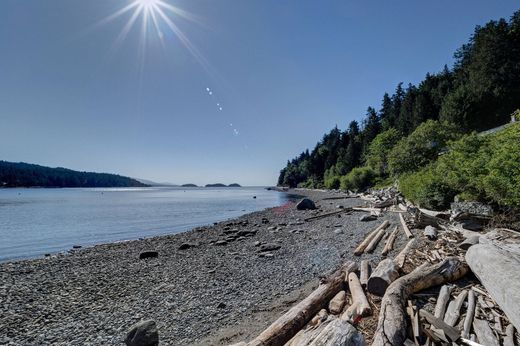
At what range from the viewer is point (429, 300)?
5551mm

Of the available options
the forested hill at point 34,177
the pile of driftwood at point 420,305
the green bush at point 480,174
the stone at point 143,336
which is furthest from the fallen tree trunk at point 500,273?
the forested hill at point 34,177

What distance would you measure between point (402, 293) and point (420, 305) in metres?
0.42

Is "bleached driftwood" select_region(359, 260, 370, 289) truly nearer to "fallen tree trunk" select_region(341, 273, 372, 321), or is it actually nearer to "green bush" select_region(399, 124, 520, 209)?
"fallen tree trunk" select_region(341, 273, 372, 321)

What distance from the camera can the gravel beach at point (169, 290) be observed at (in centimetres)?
631

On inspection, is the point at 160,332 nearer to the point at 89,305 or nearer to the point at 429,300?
the point at 89,305

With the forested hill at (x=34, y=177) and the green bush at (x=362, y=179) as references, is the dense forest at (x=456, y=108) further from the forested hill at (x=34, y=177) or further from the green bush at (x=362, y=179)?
the forested hill at (x=34, y=177)

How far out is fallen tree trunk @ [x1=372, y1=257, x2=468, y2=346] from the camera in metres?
4.14

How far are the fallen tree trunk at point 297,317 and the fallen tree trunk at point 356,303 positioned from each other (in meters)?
0.34

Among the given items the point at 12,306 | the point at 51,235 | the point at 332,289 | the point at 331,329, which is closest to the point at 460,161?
the point at 332,289

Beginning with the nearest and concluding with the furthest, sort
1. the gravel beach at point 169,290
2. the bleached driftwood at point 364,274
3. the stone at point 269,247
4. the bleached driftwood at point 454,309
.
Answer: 1. the bleached driftwood at point 454,309
2. the gravel beach at point 169,290
3. the bleached driftwood at point 364,274
4. the stone at point 269,247

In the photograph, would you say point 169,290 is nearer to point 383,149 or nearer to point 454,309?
point 454,309

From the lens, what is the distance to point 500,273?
5121 millimetres

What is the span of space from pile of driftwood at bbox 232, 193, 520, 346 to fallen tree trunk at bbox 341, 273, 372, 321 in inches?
0.7

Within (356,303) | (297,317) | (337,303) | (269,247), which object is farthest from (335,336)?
(269,247)
